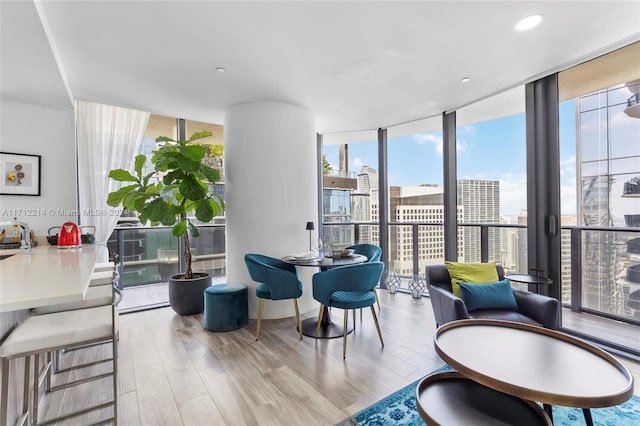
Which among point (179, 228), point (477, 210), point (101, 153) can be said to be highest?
point (101, 153)

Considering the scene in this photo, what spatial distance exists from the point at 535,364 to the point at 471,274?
1485 mm

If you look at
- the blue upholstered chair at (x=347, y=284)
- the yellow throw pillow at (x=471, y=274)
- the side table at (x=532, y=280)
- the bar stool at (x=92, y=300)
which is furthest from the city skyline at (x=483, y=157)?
the bar stool at (x=92, y=300)

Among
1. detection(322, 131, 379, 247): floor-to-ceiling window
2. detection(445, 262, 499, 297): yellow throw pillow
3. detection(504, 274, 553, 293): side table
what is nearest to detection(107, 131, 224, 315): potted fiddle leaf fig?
detection(322, 131, 379, 247): floor-to-ceiling window

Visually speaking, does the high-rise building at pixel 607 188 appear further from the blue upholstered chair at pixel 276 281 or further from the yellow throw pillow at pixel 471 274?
the blue upholstered chair at pixel 276 281

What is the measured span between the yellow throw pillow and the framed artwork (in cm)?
458

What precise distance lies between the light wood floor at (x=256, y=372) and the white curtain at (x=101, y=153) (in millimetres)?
1411

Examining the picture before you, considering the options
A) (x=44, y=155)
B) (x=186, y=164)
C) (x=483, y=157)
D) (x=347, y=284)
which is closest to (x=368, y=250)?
(x=347, y=284)

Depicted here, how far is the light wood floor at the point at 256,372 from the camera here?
2.03m

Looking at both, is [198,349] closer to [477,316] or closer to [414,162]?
[477,316]

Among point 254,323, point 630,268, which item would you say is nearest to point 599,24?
point 630,268

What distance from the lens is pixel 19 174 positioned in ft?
10.7

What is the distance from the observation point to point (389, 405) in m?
2.07

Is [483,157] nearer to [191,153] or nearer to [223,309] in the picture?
[191,153]

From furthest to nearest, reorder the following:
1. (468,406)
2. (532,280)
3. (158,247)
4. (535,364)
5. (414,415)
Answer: (158,247) < (532,280) < (414,415) < (535,364) < (468,406)
